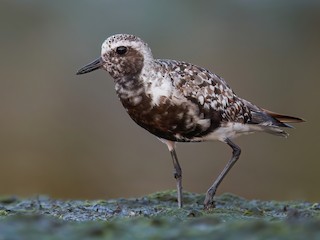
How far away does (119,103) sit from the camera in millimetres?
19516

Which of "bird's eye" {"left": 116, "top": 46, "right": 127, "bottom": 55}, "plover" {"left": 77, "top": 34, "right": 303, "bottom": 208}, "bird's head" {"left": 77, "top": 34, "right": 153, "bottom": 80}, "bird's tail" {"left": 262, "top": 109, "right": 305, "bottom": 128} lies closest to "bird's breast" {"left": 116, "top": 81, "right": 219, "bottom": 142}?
"plover" {"left": 77, "top": 34, "right": 303, "bottom": 208}

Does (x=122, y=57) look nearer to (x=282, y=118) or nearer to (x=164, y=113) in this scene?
(x=164, y=113)

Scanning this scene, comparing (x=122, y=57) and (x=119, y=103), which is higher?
(x=122, y=57)

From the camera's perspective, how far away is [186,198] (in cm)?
819

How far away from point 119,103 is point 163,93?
12.4 m

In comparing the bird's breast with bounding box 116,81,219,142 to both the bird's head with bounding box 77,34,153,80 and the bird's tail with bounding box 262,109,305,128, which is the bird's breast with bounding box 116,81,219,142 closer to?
the bird's head with bounding box 77,34,153,80

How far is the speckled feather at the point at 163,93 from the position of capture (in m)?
7.21

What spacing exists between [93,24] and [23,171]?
10.7m

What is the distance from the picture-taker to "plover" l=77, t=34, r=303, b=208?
7211mm

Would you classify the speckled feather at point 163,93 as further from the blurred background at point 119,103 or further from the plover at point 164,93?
the blurred background at point 119,103

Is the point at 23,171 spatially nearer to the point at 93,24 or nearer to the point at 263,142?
the point at 263,142

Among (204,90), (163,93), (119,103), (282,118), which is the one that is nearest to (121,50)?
(163,93)

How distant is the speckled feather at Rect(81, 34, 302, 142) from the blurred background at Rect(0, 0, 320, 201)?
547 cm

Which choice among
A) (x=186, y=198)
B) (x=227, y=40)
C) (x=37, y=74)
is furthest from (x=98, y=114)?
(x=186, y=198)
